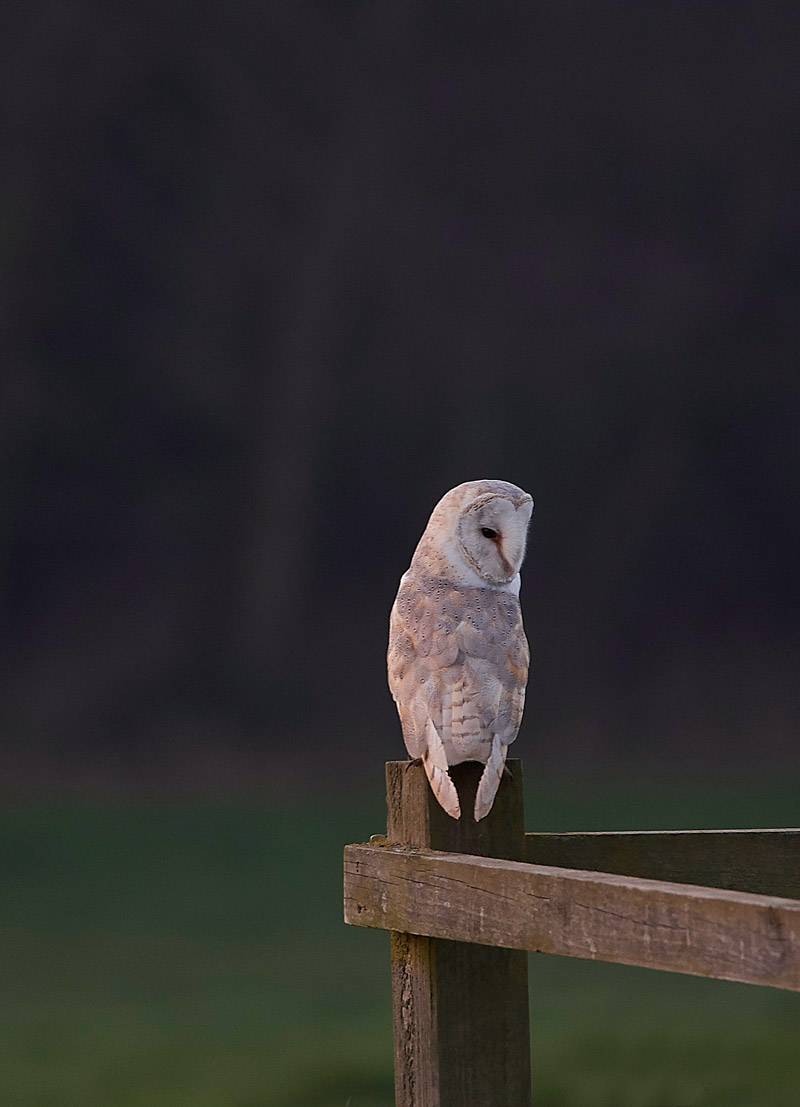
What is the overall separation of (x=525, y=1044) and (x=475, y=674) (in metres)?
0.40

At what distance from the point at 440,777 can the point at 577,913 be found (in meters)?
0.27

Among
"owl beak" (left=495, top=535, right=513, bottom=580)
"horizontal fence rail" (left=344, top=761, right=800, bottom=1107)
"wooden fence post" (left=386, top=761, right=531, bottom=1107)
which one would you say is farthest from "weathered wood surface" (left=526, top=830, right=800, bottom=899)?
"owl beak" (left=495, top=535, right=513, bottom=580)

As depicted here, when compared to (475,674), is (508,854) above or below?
below

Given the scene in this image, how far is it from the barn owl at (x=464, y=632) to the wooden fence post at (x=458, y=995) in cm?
7

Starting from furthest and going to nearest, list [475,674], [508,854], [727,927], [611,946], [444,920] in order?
[475,674], [508,854], [444,920], [611,946], [727,927]

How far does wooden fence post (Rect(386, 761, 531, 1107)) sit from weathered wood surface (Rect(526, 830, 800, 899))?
0.11m

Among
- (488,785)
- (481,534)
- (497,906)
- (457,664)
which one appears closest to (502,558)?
(481,534)

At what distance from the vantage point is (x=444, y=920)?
132 cm

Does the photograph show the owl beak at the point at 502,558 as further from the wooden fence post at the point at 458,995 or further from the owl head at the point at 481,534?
the wooden fence post at the point at 458,995

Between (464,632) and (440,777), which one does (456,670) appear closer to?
(464,632)

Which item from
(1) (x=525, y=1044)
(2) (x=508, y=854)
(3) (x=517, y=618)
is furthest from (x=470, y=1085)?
(3) (x=517, y=618)

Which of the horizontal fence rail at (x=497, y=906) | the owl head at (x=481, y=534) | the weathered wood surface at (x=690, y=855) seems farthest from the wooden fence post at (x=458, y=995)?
the owl head at (x=481, y=534)

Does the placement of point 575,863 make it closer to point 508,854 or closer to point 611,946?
point 508,854

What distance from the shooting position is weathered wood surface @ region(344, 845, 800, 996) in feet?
3.26
